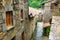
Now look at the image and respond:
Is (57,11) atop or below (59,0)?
below

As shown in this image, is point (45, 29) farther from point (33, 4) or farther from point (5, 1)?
point (33, 4)

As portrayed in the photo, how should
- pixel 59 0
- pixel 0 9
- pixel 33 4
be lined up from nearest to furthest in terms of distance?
pixel 0 9 → pixel 59 0 → pixel 33 4

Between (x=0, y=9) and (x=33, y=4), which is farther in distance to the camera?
(x=33, y=4)

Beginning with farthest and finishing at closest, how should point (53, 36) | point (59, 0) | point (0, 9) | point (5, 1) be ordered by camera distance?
point (59, 0) → point (5, 1) → point (0, 9) → point (53, 36)

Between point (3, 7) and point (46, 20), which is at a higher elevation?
point (3, 7)

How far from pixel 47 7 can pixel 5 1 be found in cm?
1216

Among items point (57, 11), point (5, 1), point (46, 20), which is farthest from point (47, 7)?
point (5, 1)

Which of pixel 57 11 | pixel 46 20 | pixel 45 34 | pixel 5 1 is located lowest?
pixel 45 34

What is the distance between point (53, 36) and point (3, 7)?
4.29m

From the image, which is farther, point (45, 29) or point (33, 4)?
point (33, 4)

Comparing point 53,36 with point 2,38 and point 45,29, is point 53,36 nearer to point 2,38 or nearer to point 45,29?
point 2,38

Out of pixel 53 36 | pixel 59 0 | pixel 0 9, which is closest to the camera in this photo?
pixel 53 36

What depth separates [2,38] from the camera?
7.18m

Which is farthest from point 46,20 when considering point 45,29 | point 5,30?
point 5,30
